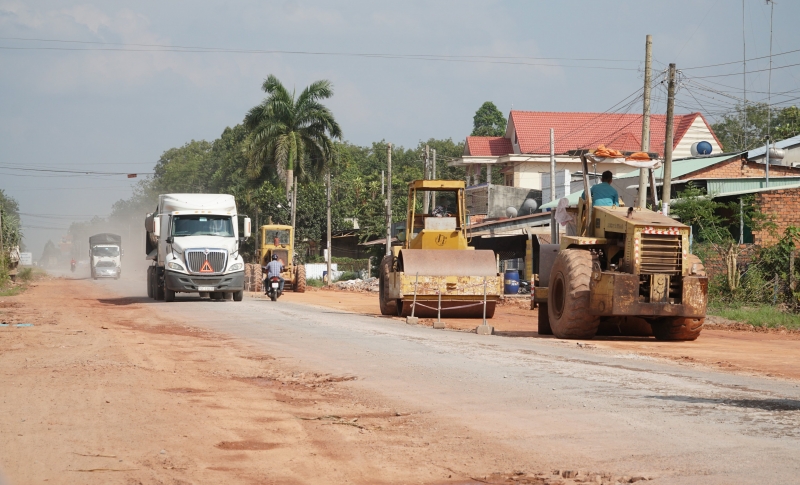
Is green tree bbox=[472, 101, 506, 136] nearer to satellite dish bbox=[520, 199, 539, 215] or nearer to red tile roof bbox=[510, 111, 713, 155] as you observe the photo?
red tile roof bbox=[510, 111, 713, 155]

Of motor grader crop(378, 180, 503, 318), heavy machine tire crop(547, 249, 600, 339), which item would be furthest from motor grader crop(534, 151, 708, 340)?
motor grader crop(378, 180, 503, 318)

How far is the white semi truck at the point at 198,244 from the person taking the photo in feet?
94.0

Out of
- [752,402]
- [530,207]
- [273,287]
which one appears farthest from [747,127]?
[752,402]

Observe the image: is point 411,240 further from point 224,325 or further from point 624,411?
point 624,411

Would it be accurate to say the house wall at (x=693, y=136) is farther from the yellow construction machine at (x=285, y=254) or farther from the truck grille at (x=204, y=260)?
the truck grille at (x=204, y=260)

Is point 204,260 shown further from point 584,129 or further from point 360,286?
point 584,129

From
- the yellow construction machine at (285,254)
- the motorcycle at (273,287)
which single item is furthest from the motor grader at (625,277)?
the yellow construction machine at (285,254)

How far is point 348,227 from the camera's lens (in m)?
68.1

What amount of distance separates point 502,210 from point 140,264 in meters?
70.5

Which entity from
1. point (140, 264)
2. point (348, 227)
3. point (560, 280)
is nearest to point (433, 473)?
point (560, 280)

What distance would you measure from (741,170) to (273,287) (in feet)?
68.5

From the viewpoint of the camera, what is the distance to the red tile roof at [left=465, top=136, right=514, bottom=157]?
65312 mm

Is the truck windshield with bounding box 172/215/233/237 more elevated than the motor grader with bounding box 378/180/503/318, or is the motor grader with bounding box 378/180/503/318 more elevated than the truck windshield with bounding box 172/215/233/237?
the truck windshield with bounding box 172/215/233/237

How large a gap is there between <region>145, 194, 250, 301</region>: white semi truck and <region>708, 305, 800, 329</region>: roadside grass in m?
14.3
